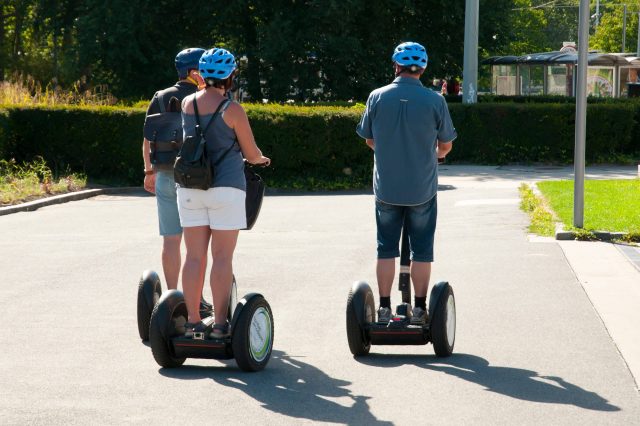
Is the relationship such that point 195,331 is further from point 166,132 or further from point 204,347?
point 166,132

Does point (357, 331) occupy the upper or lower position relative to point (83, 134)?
lower

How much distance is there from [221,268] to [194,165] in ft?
2.05

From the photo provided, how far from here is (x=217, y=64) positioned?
6.54 m

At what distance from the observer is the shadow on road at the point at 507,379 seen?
6109 millimetres

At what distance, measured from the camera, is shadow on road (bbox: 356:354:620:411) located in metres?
6.11

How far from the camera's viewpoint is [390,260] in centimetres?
723

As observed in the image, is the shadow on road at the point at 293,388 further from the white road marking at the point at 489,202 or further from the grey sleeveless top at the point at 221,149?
the white road marking at the point at 489,202

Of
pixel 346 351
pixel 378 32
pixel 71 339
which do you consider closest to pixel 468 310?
pixel 346 351

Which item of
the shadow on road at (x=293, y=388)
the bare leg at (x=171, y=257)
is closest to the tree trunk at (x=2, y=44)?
the bare leg at (x=171, y=257)

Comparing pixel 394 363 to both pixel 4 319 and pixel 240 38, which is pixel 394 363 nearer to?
pixel 4 319

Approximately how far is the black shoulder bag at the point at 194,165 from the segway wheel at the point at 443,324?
156cm

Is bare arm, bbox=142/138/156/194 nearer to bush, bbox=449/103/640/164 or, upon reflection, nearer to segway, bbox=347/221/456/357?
segway, bbox=347/221/456/357

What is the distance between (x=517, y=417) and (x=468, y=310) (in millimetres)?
3007

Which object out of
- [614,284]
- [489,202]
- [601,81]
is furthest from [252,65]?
[614,284]
